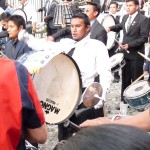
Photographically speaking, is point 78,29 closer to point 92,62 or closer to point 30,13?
point 92,62

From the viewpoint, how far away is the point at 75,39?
4.62 metres

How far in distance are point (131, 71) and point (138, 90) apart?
3.09 ft

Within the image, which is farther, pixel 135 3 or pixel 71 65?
pixel 135 3

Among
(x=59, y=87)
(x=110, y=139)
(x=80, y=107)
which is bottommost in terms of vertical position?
(x=80, y=107)

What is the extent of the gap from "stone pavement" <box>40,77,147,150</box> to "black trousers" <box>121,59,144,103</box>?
29cm

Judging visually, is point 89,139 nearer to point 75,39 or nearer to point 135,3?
point 75,39

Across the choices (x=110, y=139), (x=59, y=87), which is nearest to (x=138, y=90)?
(x=59, y=87)

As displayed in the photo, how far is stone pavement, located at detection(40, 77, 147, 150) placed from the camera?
17.1 ft

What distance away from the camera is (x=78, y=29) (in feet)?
15.4

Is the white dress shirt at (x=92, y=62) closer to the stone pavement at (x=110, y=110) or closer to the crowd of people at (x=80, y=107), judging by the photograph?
the crowd of people at (x=80, y=107)

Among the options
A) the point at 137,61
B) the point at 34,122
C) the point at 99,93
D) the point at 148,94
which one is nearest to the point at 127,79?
the point at 137,61

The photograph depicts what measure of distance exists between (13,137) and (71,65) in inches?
58.1

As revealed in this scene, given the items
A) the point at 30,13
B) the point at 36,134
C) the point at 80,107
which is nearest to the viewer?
the point at 36,134

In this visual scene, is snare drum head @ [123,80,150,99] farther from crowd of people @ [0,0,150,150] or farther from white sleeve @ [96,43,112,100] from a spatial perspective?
white sleeve @ [96,43,112,100]
